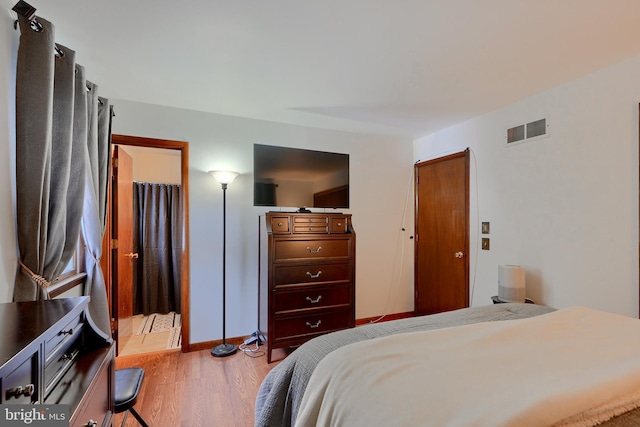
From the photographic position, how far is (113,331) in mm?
2732

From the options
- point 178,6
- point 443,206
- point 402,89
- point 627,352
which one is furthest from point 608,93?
point 178,6

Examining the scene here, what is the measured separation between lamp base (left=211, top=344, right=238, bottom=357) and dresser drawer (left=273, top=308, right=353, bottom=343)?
512mm

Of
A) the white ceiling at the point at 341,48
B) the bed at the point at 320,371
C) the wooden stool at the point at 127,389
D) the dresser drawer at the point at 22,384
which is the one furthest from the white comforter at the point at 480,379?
the white ceiling at the point at 341,48

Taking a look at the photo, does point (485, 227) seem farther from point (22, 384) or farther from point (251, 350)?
point (22, 384)

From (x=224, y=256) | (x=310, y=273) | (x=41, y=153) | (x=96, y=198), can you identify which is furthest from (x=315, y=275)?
(x=41, y=153)

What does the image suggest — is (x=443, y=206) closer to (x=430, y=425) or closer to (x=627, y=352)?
(x=627, y=352)

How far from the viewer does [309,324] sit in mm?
2783

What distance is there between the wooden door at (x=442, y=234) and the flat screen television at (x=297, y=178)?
43.1 inches

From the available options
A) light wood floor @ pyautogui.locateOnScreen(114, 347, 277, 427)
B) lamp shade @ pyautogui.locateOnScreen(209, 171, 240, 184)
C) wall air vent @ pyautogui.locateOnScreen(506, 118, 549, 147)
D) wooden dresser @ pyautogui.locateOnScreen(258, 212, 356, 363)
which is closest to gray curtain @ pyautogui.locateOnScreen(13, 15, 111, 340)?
light wood floor @ pyautogui.locateOnScreen(114, 347, 277, 427)

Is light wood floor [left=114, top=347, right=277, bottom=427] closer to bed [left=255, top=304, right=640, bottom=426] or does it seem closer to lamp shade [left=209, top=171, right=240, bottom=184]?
bed [left=255, top=304, right=640, bottom=426]

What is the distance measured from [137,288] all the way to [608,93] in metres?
5.34

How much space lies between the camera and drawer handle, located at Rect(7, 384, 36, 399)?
2.19 feet

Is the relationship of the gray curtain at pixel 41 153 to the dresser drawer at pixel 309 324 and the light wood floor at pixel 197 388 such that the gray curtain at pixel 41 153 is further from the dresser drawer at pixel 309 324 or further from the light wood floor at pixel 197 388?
the dresser drawer at pixel 309 324

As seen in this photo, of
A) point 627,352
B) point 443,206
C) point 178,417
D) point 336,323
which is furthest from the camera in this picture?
point 443,206
